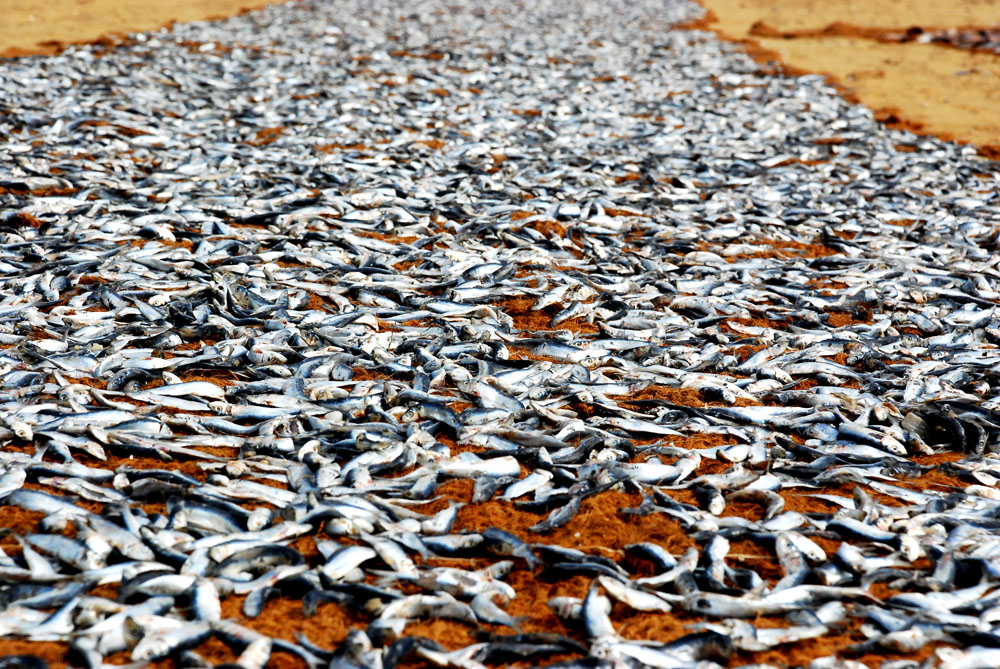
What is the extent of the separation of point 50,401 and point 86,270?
1.99 meters

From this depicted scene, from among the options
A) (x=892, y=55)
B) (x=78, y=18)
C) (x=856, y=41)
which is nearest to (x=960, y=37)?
(x=856, y=41)

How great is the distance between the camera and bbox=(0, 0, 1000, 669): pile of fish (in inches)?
119

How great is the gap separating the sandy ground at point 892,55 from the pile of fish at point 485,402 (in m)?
3.86

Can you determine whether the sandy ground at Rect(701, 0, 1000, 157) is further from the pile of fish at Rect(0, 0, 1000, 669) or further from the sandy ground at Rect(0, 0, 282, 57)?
the sandy ground at Rect(0, 0, 282, 57)

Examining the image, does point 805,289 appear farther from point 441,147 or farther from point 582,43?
point 582,43

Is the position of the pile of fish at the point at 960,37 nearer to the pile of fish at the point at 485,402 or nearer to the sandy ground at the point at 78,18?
Result: the pile of fish at the point at 485,402

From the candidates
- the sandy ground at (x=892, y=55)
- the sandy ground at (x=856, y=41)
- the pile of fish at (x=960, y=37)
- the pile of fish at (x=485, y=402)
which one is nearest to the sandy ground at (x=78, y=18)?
the sandy ground at (x=856, y=41)

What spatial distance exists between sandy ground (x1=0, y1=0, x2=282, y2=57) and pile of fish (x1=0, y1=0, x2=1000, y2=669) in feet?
21.2

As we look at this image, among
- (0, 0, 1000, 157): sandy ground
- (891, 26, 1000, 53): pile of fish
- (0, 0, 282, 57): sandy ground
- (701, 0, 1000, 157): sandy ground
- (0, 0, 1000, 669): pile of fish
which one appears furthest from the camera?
(891, 26, 1000, 53): pile of fish

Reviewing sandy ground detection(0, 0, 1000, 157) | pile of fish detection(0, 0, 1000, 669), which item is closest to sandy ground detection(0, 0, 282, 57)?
sandy ground detection(0, 0, 1000, 157)

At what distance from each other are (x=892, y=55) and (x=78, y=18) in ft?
58.9

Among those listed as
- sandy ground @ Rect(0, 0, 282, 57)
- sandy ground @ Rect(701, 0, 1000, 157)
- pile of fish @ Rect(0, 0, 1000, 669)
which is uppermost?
sandy ground @ Rect(701, 0, 1000, 157)

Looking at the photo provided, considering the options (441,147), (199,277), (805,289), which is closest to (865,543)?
(805,289)

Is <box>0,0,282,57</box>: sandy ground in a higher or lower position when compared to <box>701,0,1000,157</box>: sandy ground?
lower
